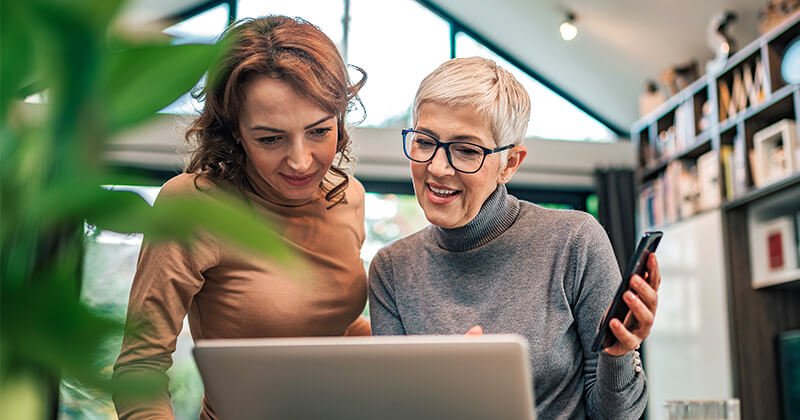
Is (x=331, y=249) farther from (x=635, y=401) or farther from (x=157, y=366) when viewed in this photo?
(x=635, y=401)

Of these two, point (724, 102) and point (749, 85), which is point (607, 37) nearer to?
point (724, 102)

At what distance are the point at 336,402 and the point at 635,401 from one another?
651mm

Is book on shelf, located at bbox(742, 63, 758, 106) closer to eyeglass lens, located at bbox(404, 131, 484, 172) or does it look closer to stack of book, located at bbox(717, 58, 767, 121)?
stack of book, located at bbox(717, 58, 767, 121)

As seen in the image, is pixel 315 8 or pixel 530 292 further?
pixel 315 8

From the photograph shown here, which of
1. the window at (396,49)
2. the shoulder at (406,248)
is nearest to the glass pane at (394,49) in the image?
the window at (396,49)

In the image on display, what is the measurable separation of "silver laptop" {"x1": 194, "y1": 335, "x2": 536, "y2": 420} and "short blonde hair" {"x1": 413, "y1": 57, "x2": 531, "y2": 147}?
0.69 metres

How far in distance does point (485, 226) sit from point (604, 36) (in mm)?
3864

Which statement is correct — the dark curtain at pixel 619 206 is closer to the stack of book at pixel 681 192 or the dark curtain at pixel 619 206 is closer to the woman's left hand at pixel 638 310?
the stack of book at pixel 681 192

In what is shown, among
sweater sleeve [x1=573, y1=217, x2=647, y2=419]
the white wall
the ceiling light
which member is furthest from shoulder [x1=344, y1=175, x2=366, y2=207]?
the ceiling light

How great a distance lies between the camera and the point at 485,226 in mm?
1547

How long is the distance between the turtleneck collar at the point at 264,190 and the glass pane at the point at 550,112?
4.44m

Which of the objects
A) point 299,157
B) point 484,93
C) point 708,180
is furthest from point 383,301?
point 708,180

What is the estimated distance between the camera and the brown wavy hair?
1379mm

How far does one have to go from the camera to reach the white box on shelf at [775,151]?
352 centimetres
